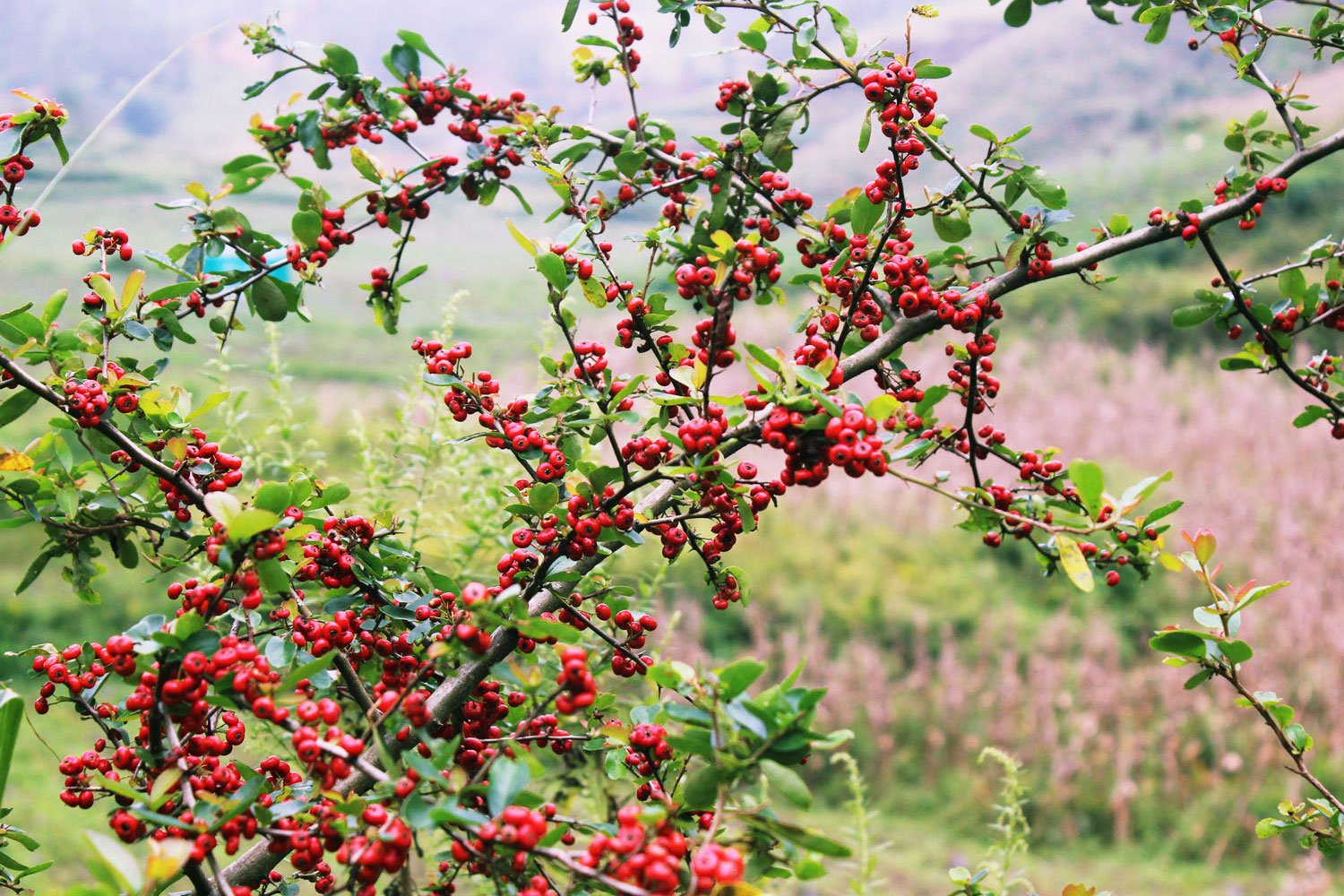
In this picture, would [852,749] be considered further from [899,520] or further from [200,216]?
[200,216]

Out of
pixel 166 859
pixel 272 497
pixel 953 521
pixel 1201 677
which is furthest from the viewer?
pixel 953 521

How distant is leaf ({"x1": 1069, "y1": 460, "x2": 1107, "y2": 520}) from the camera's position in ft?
1.99

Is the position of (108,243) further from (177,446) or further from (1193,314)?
(1193,314)

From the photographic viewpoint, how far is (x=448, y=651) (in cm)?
50

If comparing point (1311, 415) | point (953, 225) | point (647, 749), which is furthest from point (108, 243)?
point (1311, 415)

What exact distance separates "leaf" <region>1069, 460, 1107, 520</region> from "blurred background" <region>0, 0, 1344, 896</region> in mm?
527

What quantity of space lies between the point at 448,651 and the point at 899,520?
3.21 meters

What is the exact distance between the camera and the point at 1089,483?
24.2 inches

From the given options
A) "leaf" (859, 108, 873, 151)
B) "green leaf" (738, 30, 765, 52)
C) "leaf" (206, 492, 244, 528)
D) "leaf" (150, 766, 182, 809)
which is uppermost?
"green leaf" (738, 30, 765, 52)

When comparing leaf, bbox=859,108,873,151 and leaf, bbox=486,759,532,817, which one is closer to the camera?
leaf, bbox=486,759,532,817

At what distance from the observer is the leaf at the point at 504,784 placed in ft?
1.52

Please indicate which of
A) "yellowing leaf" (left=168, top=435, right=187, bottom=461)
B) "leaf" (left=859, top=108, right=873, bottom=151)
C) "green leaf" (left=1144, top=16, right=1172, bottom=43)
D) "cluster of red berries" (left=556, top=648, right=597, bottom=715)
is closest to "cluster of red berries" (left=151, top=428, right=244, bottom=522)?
"yellowing leaf" (left=168, top=435, right=187, bottom=461)

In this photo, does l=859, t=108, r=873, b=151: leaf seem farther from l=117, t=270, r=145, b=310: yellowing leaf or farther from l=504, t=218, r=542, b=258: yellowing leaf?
l=117, t=270, r=145, b=310: yellowing leaf

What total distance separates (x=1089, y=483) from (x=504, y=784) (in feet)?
1.46
